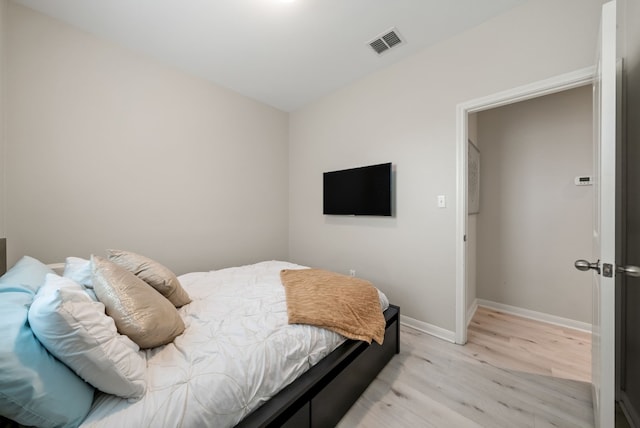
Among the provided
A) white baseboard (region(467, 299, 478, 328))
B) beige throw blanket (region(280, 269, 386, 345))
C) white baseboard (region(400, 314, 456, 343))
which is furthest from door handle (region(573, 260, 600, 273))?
white baseboard (region(467, 299, 478, 328))

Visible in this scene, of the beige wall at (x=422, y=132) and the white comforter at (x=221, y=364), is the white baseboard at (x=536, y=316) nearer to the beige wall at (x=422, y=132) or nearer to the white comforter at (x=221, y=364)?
the beige wall at (x=422, y=132)

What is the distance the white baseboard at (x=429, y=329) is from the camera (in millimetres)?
2222

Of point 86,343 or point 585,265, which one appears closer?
point 86,343

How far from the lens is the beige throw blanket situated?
4.69ft

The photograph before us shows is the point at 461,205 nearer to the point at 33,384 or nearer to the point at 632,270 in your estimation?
the point at 632,270

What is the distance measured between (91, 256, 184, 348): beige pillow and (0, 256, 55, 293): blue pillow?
1.02 ft

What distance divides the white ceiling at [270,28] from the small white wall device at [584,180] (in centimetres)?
180

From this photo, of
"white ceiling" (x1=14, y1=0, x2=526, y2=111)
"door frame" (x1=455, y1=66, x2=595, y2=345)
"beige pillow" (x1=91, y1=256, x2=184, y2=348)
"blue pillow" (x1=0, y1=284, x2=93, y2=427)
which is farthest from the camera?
"door frame" (x1=455, y1=66, x2=595, y2=345)

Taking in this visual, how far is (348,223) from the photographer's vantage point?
9.96 feet

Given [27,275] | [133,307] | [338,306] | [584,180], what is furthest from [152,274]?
[584,180]

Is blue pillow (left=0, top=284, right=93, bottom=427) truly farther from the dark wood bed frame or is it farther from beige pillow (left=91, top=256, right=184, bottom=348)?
the dark wood bed frame

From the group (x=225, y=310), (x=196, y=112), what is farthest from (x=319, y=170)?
(x=225, y=310)

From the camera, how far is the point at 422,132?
7.87 ft

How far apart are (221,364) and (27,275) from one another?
1.16 metres
